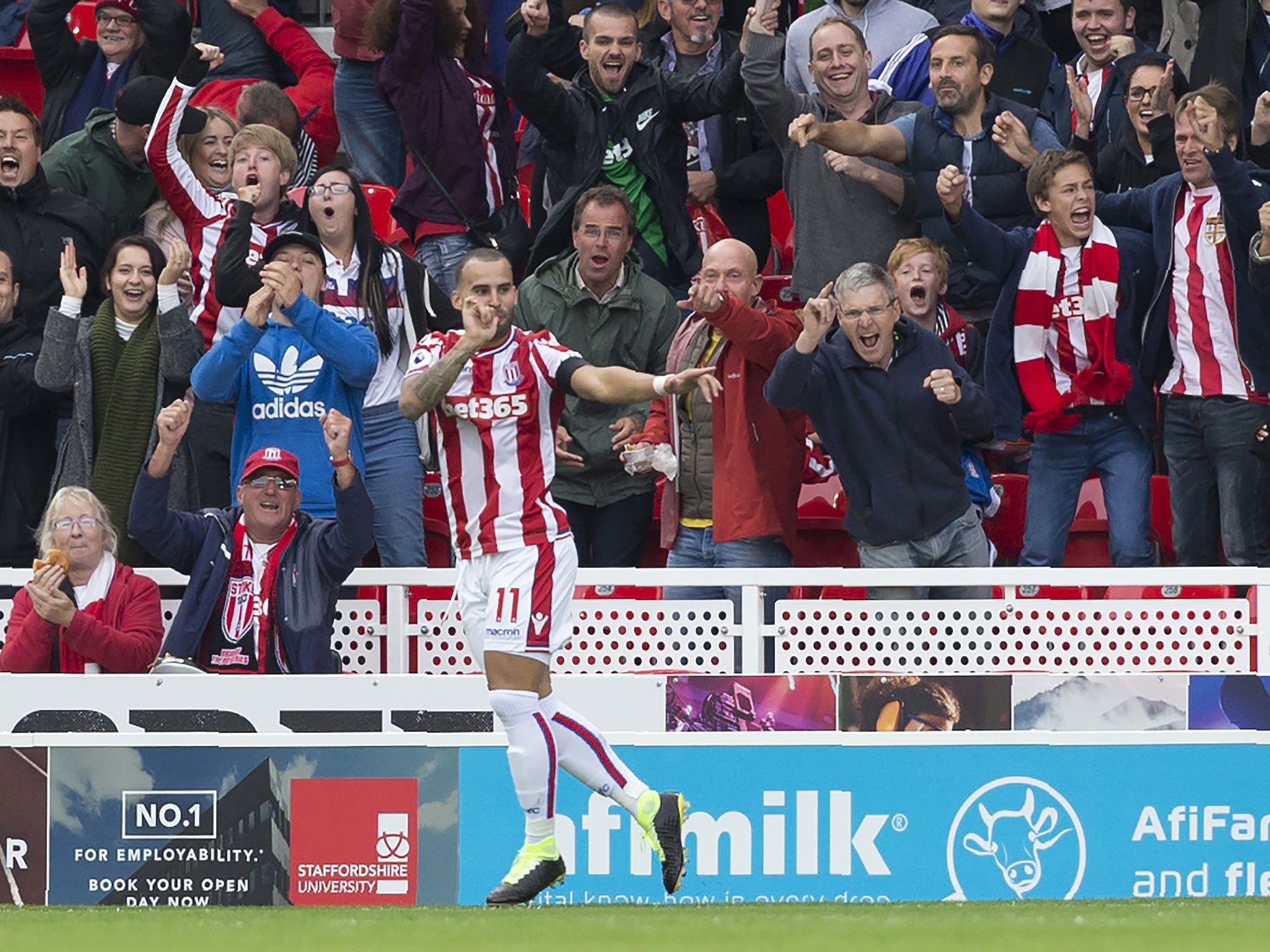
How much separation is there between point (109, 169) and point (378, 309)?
208cm

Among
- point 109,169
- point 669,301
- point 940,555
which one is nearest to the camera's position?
point 940,555

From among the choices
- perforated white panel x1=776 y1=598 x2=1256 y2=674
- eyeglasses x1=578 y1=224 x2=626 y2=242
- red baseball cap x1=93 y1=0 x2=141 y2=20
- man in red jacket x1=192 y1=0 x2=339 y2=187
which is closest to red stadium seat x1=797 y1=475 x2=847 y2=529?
perforated white panel x1=776 y1=598 x2=1256 y2=674

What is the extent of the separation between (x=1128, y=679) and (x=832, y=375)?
162 centimetres

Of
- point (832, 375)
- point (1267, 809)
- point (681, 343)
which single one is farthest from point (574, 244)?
point (1267, 809)

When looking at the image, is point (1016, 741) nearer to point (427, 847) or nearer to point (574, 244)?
point (427, 847)

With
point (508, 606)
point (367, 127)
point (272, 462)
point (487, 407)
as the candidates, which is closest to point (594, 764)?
point (508, 606)

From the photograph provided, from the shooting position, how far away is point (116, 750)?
650 cm

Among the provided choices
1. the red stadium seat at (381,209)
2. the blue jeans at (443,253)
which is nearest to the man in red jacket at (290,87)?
the red stadium seat at (381,209)

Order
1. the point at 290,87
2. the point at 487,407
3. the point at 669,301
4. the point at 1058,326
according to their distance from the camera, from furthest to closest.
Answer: the point at 290,87 < the point at 669,301 < the point at 1058,326 < the point at 487,407

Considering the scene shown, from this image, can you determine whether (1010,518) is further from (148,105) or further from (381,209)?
(148,105)

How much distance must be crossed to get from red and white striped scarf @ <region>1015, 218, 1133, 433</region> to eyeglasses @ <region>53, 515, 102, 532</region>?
3708 mm

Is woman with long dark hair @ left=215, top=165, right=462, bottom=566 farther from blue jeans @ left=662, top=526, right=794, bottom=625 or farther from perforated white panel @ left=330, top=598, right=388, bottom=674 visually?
blue jeans @ left=662, top=526, right=794, bottom=625

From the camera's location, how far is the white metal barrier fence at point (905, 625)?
777 cm

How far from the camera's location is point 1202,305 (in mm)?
8273
